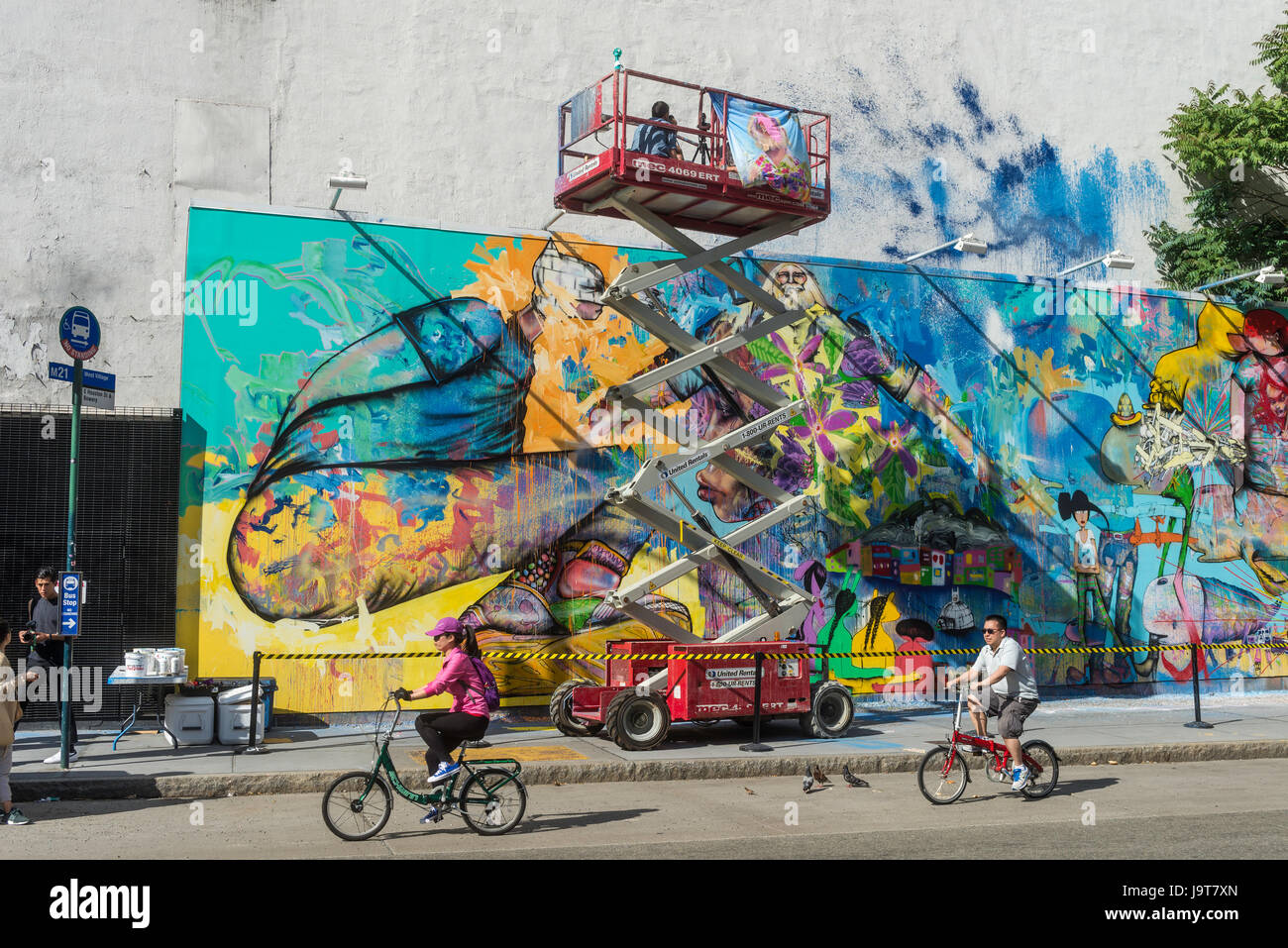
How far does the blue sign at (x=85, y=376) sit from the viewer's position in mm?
12719

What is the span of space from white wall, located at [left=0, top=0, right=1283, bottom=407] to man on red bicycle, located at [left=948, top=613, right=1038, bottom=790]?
35.4 feet

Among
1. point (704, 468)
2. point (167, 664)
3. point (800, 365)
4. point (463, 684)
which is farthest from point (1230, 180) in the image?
point (167, 664)

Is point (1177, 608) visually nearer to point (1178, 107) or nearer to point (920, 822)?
point (1178, 107)

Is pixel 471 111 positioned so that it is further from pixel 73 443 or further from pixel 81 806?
pixel 81 806

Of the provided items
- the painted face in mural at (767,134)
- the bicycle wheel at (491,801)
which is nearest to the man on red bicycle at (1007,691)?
the bicycle wheel at (491,801)

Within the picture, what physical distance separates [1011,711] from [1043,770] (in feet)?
2.81

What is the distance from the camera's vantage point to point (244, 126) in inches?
743

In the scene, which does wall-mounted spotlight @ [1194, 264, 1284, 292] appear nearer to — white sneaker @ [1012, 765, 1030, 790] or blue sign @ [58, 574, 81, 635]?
white sneaker @ [1012, 765, 1030, 790]

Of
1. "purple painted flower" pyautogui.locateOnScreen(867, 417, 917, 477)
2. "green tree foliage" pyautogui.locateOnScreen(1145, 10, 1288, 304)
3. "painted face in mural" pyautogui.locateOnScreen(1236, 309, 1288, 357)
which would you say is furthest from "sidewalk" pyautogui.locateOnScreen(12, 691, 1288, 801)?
"green tree foliage" pyautogui.locateOnScreen(1145, 10, 1288, 304)

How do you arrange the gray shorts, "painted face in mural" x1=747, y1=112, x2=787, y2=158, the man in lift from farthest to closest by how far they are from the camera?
"painted face in mural" x1=747, y1=112, x2=787, y2=158 < the man in lift < the gray shorts

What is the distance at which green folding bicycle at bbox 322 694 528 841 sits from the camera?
9.45 m

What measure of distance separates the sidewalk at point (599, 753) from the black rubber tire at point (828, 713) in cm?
21

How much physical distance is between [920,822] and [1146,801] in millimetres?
2734

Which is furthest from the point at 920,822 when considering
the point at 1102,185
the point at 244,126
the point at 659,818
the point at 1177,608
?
the point at 1102,185
